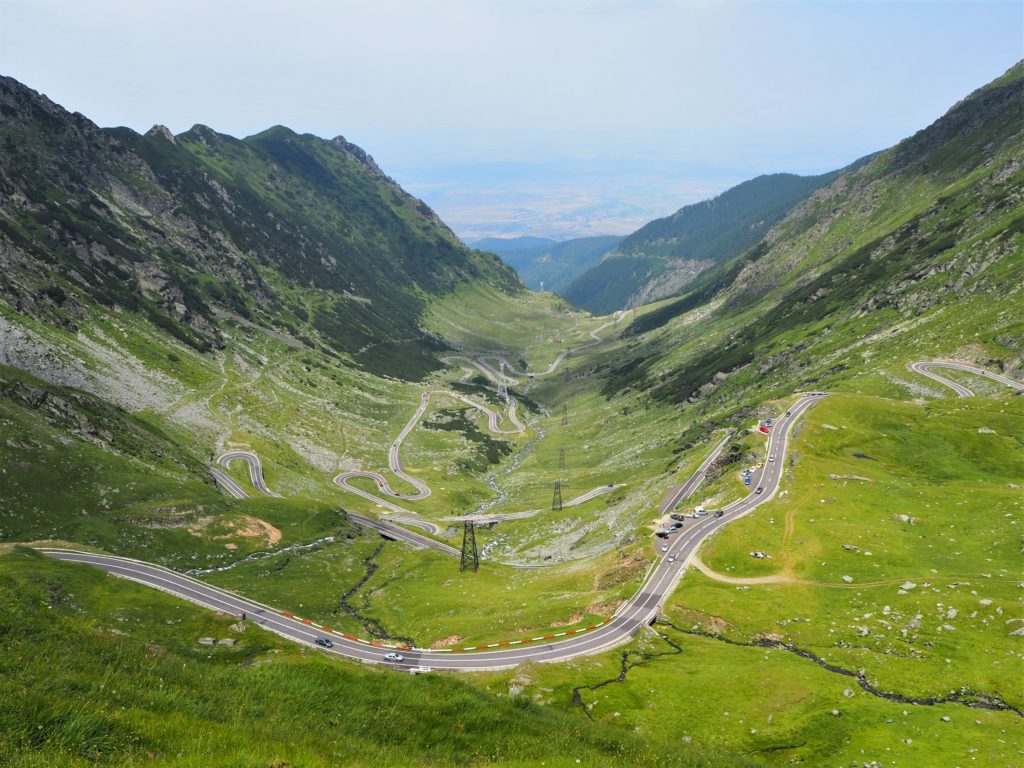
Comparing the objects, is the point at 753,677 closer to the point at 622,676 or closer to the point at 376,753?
the point at 622,676

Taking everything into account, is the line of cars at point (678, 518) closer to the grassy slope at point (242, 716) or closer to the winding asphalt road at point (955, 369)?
the grassy slope at point (242, 716)

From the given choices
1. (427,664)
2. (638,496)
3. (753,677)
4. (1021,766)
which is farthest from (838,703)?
(638,496)

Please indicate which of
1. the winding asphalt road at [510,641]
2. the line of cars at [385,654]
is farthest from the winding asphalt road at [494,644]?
the line of cars at [385,654]

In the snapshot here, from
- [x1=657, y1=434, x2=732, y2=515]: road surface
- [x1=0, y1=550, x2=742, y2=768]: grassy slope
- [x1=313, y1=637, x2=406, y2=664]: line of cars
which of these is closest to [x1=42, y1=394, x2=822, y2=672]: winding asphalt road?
[x1=313, y1=637, x2=406, y2=664]: line of cars

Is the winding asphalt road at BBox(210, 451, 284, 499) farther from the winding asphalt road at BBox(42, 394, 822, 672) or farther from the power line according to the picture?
the power line

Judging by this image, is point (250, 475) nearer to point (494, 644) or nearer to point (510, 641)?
point (494, 644)

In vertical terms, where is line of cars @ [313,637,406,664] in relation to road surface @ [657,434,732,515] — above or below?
above

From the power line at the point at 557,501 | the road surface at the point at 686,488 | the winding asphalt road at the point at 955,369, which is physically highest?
the winding asphalt road at the point at 955,369

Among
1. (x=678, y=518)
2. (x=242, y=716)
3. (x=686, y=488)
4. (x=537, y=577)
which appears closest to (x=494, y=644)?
(x=537, y=577)
